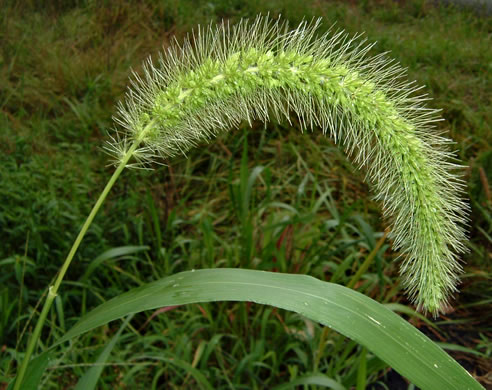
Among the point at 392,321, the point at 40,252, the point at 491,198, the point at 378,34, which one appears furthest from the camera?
the point at 378,34

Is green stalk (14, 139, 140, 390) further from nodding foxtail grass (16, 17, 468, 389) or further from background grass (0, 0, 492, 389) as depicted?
background grass (0, 0, 492, 389)

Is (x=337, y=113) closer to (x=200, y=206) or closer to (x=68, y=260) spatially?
(x=68, y=260)

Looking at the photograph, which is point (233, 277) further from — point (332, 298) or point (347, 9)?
point (347, 9)

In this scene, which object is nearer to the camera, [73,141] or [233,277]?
[233,277]

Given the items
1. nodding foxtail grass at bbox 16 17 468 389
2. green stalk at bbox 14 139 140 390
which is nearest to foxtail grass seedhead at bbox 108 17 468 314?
nodding foxtail grass at bbox 16 17 468 389

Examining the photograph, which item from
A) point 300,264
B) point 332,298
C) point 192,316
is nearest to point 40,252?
point 192,316

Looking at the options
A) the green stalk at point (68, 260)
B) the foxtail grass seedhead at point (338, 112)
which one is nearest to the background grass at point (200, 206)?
the foxtail grass seedhead at point (338, 112)
